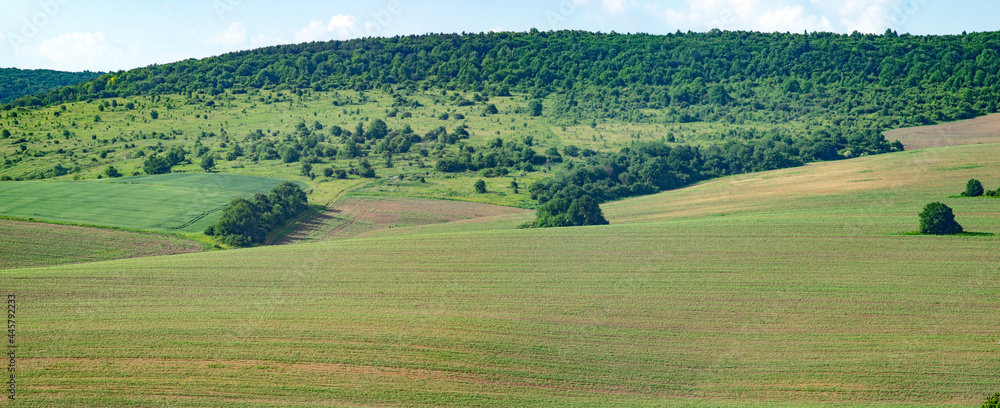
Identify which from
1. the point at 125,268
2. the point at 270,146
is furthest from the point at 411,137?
the point at 125,268

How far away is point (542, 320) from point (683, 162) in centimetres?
7122

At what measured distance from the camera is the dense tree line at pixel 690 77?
145 metres

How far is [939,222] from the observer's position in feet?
173

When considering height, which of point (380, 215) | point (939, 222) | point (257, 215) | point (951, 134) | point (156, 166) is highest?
point (951, 134)

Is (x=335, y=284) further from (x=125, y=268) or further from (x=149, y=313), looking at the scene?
(x=125, y=268)

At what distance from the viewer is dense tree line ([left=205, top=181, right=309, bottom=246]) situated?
66500mm

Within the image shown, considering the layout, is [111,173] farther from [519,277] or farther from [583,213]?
[519,277]

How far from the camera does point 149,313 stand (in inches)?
1561

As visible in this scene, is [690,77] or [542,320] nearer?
[542,320]

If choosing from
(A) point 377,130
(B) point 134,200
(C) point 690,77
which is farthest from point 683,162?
(C) point 690,77

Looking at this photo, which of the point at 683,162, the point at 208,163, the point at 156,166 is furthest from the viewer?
the point at 683,162

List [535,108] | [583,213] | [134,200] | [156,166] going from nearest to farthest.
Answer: [583,213], [134,200], [156,166], [535,108]

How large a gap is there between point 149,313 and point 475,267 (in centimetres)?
2013

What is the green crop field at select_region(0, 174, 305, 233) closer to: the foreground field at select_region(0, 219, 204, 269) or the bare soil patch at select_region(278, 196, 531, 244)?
the foreground field at select_region(0, 219, 204, 269)
